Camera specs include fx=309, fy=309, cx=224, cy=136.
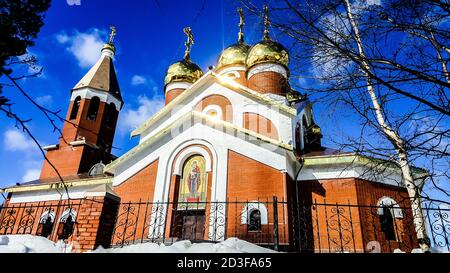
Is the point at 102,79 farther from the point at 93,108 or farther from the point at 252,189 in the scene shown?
the point at 252,189

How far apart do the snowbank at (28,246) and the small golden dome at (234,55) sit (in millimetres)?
13865

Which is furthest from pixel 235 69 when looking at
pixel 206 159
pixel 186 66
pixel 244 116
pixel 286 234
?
pixel 286 234

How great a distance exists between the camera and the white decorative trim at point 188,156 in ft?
30.5

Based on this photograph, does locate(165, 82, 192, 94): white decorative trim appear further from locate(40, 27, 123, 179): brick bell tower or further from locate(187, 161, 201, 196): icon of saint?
locate(187, 161, 201, 196): icon of saint

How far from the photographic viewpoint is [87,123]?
50.9ft

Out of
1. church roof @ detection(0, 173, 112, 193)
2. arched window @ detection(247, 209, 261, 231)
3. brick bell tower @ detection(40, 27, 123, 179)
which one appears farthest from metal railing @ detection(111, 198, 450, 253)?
brick bell tower @ detection(40, 27, 123, 179)

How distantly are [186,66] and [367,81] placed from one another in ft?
49.0

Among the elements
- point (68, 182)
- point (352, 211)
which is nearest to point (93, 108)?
point (68, 182)

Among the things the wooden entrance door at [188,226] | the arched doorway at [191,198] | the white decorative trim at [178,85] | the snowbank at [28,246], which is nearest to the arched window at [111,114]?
the white decorative trim at [178,85]

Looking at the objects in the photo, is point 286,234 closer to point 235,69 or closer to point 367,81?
point 367,81

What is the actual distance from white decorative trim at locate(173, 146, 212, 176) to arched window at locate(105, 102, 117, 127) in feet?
27.8

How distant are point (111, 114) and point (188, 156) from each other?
9.08 m
